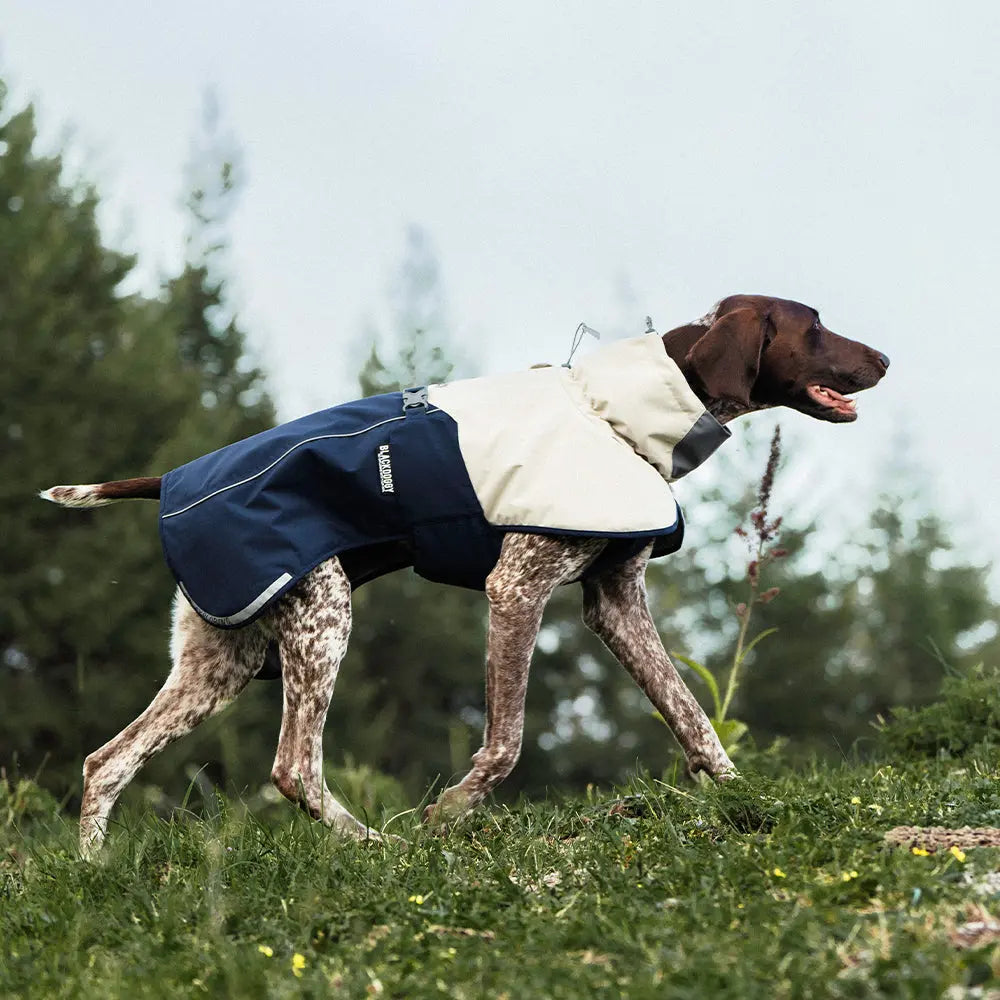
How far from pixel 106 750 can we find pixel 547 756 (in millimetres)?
23744

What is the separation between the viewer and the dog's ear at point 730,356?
5.32 meters

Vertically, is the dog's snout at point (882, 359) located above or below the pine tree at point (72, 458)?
above

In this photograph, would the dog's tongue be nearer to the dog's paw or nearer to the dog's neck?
the dog's neck

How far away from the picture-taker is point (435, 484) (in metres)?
4.97

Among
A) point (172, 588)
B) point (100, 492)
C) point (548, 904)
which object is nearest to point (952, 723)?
point (548, 904)

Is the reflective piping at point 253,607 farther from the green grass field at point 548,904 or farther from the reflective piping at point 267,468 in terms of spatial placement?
the green grass field at point 548,904

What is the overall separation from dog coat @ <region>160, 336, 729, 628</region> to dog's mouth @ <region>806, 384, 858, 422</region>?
1.98ft

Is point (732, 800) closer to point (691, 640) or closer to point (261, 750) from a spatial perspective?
point (261, 750)

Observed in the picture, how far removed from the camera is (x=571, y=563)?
5051 millimetres

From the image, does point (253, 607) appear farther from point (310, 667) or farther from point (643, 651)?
point (643, 651)

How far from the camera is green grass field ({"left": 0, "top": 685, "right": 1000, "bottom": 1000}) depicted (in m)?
2.80

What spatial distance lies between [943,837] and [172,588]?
53.7ft

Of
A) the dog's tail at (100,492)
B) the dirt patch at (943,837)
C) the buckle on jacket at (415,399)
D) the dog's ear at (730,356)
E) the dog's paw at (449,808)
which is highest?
the dog's ear at (730,356)

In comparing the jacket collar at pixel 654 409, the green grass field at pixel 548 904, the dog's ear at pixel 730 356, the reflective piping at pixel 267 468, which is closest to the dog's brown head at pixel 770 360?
the dog's ear at pixel 730 356
